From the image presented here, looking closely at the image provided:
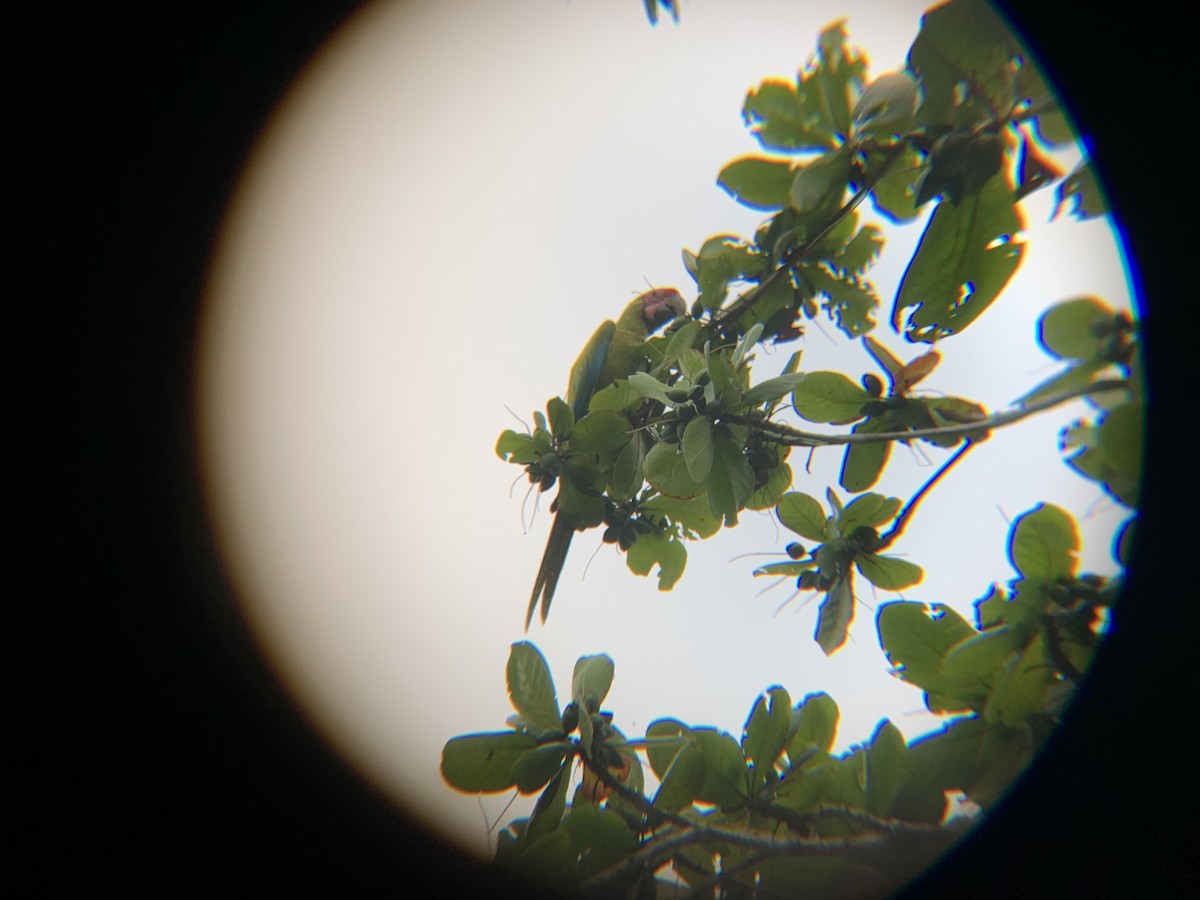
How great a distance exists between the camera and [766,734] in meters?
0.71

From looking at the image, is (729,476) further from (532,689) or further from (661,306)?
(661,306)

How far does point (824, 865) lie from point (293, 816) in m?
0.76

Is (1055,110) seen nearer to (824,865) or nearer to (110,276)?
(824,865)

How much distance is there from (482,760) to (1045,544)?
2.44 feet

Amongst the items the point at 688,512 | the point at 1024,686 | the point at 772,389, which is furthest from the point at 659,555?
the point at 1024,686

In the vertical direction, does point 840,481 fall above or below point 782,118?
below

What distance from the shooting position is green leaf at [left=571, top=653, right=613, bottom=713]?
2.49 ft

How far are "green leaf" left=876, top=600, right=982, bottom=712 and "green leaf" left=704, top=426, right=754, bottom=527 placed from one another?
22 cm

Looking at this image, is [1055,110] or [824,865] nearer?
[1055,110]

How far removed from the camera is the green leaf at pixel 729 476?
67cm

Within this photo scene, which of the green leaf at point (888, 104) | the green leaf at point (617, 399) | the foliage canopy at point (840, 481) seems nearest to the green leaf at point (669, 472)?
the foliage canopy at point (840, 481)

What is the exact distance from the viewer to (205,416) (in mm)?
839

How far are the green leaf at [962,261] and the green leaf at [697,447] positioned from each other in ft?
0.83

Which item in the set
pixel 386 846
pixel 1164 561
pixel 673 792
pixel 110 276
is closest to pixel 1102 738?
pixel 1164 561
